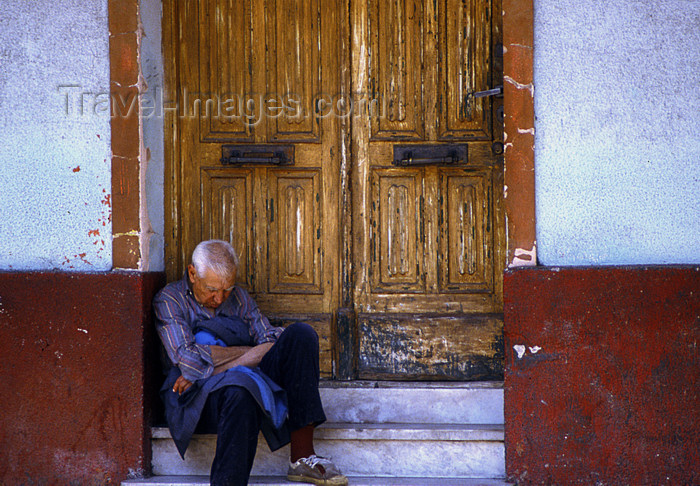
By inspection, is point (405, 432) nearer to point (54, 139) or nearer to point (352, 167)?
point (352, 167)

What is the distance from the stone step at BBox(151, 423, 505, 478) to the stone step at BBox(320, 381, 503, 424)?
0.12 metres

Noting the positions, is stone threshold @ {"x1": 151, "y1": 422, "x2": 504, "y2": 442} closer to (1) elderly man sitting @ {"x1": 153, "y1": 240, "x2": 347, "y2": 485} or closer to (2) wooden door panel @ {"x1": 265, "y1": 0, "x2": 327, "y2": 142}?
(1) elderly man sitting @ {"x1": 153, "y1": 240, "x2": 347, "y2": 485}

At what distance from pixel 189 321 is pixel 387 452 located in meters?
1.16

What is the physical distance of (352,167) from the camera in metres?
3.78

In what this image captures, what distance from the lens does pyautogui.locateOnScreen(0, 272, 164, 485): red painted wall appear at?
333cm

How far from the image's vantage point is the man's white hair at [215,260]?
3326 millimetres

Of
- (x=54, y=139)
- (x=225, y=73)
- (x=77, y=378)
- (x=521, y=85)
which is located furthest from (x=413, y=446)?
(x=54, y=139)

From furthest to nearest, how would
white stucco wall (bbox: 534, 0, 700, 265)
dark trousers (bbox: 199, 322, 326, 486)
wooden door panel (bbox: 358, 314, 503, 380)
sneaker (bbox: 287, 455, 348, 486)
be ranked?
1. wooden door panel (bbox: 358, 314, 503, 380)
2. white stucco wall (bbox: 534, 0, 700, 265)
3. sneaker (bbox: 287, 455, 348, 486)
4. dark trousers (bbox: 199, 322, 326, 486)

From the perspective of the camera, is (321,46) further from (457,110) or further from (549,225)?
(549,225)

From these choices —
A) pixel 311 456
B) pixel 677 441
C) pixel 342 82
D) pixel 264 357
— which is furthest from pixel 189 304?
pixel 677 441

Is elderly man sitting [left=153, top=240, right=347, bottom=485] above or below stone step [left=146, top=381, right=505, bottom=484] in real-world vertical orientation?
above

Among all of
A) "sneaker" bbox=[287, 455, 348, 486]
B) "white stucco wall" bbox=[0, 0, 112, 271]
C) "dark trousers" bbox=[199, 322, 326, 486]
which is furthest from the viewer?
"white stucco wall" bbox=[0, 0, 112, 271]

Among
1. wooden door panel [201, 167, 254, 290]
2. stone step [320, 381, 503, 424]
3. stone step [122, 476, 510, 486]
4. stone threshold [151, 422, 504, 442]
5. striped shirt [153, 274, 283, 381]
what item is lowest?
stone step [122, 476, 510, 486]

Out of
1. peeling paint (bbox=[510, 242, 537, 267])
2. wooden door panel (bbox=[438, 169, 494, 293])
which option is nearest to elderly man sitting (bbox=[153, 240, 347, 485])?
wooden door panel (bbox=[438, 169, 494, 293])
